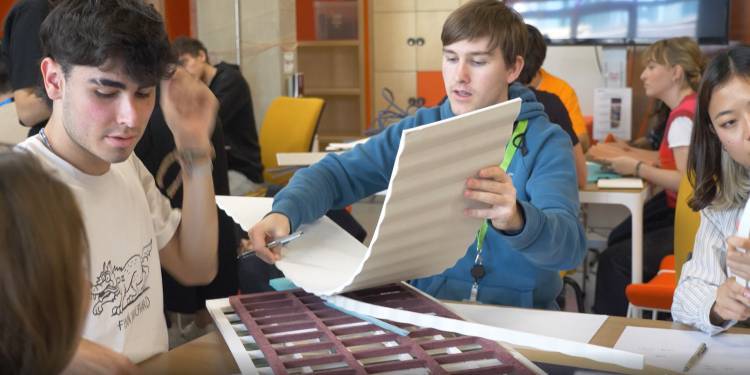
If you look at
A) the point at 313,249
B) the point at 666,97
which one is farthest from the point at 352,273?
the point at 666,97

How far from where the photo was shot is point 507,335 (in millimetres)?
1167

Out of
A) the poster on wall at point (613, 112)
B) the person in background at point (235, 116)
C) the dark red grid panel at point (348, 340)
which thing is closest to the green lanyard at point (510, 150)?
the dark red grid panel at point (348, 340)

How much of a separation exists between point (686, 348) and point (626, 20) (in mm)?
4296

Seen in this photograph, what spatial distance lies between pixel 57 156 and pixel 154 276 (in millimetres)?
272

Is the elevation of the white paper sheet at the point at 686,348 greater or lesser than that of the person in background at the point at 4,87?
lesser

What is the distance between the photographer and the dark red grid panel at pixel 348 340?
1.08m

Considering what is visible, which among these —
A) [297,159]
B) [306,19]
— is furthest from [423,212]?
[306,19]

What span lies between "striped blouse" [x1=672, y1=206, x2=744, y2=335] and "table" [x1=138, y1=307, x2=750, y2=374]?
0.22m

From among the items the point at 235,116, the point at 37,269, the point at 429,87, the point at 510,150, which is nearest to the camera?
the point at 37,269

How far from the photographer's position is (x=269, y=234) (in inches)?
59.7

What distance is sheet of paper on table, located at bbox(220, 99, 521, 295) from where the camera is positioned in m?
1.16

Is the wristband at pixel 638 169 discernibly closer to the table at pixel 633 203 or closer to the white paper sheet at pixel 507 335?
the table at pixel 633 203

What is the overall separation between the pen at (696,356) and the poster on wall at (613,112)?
3.35m

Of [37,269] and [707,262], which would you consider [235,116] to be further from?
[37,269]
